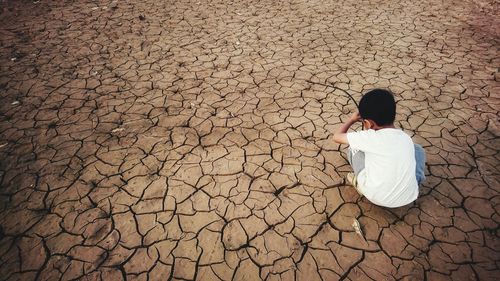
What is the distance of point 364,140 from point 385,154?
16 centimetres

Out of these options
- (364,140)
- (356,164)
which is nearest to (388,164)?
(364,140)

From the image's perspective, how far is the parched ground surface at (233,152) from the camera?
1.98 metres

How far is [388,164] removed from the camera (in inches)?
75.7

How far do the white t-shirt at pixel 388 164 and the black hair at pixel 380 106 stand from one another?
79 mm

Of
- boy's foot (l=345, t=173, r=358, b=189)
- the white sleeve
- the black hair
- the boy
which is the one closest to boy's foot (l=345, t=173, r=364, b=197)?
boy's foot (l=345, t=173, r=358, b=189)

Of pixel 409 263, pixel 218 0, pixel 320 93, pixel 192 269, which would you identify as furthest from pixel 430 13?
pixel 192 269

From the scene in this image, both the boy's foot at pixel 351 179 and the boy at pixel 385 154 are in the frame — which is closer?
the boy at pixel 385 154

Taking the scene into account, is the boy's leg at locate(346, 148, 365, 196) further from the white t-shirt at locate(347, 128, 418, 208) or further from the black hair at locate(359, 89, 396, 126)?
the black hair at locate(359, 89, 396, 126)

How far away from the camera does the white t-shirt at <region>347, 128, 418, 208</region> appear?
75.2 inches

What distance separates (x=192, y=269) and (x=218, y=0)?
6.23m

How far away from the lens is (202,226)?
215 cm

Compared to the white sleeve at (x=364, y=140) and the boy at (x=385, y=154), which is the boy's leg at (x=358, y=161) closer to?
the boy at (x=385, y=154)

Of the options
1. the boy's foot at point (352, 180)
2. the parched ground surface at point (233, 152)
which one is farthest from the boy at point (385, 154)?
the parched ground surface at point (233, 152)

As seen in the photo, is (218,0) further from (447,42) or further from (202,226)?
(202,226)
